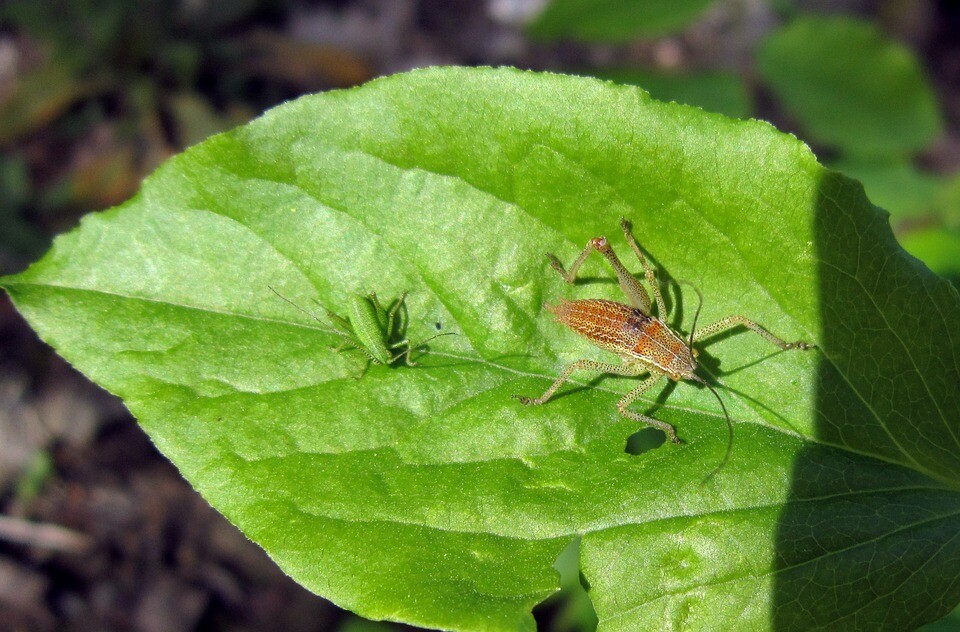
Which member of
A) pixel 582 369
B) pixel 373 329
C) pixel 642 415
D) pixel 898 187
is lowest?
pixel 642 415

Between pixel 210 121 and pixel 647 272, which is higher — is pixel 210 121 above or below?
above

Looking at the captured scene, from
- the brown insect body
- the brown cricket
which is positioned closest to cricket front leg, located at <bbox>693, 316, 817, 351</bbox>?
the brown cricket

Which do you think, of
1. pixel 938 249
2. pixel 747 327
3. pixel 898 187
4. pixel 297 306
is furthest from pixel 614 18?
pixel 297 306

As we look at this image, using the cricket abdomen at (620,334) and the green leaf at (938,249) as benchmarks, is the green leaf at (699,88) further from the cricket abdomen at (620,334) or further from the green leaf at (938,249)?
the cricket abdomen at (620,334)

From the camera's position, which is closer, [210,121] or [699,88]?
[699,88]

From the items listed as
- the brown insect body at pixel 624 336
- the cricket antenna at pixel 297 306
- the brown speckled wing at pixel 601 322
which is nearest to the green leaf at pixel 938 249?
the brown insect body at pixel 624 336

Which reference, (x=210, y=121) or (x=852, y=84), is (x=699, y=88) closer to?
(x=852, y=84)

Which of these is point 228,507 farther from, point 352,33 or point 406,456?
point 352,33
